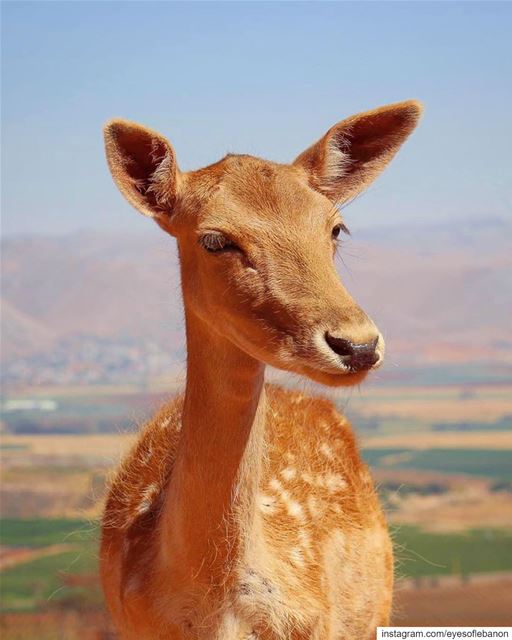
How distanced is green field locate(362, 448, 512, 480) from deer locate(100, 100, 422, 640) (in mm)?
34258

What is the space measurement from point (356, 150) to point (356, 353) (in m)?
1.99

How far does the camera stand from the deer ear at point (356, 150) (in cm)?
612

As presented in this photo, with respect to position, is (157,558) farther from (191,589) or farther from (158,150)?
(158,150)

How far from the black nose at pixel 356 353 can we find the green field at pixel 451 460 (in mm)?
36023

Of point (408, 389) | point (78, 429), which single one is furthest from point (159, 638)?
point (408, 389)

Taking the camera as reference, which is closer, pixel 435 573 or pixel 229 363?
pixel 229 363

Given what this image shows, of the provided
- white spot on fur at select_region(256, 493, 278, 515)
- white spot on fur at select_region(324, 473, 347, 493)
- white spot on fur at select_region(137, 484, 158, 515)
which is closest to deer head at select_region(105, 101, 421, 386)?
white spot on fur at select_region(256, 493, 278, 515)

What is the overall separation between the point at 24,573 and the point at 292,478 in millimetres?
24668

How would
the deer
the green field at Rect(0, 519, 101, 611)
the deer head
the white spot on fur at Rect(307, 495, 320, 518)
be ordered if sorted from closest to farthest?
the deer head, the deer, the white spot on fur at Rect(307, 495, 320, 518), the green field at Rect(0, 519, 101, 611)

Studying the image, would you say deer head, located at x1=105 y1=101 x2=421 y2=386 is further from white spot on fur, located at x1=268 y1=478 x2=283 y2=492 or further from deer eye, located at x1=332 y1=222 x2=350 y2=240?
white spot on fur, located at x1=268 y1=478 x2=283 y2=492

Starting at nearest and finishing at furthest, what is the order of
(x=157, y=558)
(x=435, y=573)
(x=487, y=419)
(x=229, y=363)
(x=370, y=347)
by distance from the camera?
(x=370, y=347), (x=229, y=363), (x=157, y=558), (x=435, y=573), (x=487, y=419)

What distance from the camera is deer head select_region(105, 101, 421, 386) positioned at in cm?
484

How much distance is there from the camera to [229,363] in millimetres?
5566

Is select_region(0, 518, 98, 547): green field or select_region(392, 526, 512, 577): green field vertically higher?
select_region(392, 526, 512, 577): green field
